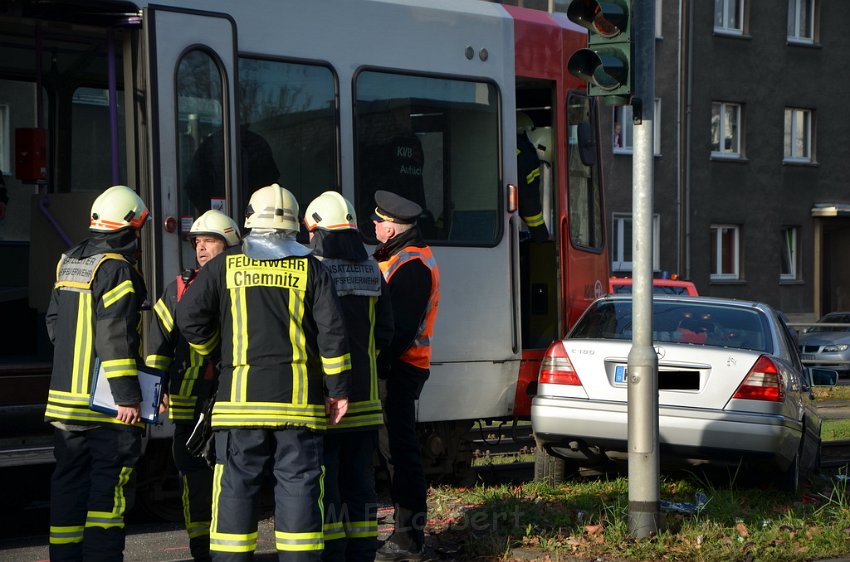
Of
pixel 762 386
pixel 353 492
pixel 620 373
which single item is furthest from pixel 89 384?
pixel 762 386

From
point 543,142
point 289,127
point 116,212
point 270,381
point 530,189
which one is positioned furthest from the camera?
point 543,142

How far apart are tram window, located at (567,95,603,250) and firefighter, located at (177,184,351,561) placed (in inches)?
181

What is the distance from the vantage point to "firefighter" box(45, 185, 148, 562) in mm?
5840

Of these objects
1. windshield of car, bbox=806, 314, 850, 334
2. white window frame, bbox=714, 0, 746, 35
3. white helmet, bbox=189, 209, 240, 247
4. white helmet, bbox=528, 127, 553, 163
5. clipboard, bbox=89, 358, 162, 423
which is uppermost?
white window frame, bbox=714, 0, 746, 35

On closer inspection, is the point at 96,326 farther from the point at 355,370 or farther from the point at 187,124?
the point at 187,124

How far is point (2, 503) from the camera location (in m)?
8.24

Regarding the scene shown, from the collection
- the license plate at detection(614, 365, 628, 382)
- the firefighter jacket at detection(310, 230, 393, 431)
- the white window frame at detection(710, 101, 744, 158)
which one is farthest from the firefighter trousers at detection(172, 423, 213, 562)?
the white window frame at detection(710, 101, 744, 158)

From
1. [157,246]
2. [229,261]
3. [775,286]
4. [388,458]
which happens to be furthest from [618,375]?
[775,286]

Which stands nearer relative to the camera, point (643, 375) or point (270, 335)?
point (270, 335)

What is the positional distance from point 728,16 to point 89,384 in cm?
2959

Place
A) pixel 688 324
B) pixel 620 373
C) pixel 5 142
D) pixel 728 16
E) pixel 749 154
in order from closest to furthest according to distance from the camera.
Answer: pixel 620 373 → pixel 688 324 → pixel 5 142 → pixel 728 16 → pixel 749 154

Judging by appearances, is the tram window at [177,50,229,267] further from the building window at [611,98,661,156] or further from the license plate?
the building window at [611,98,661,156]

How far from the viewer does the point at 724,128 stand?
1305 inches

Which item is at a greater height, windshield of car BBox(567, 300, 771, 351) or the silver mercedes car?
windshield of car BBox(567, 300, 771, 351)
